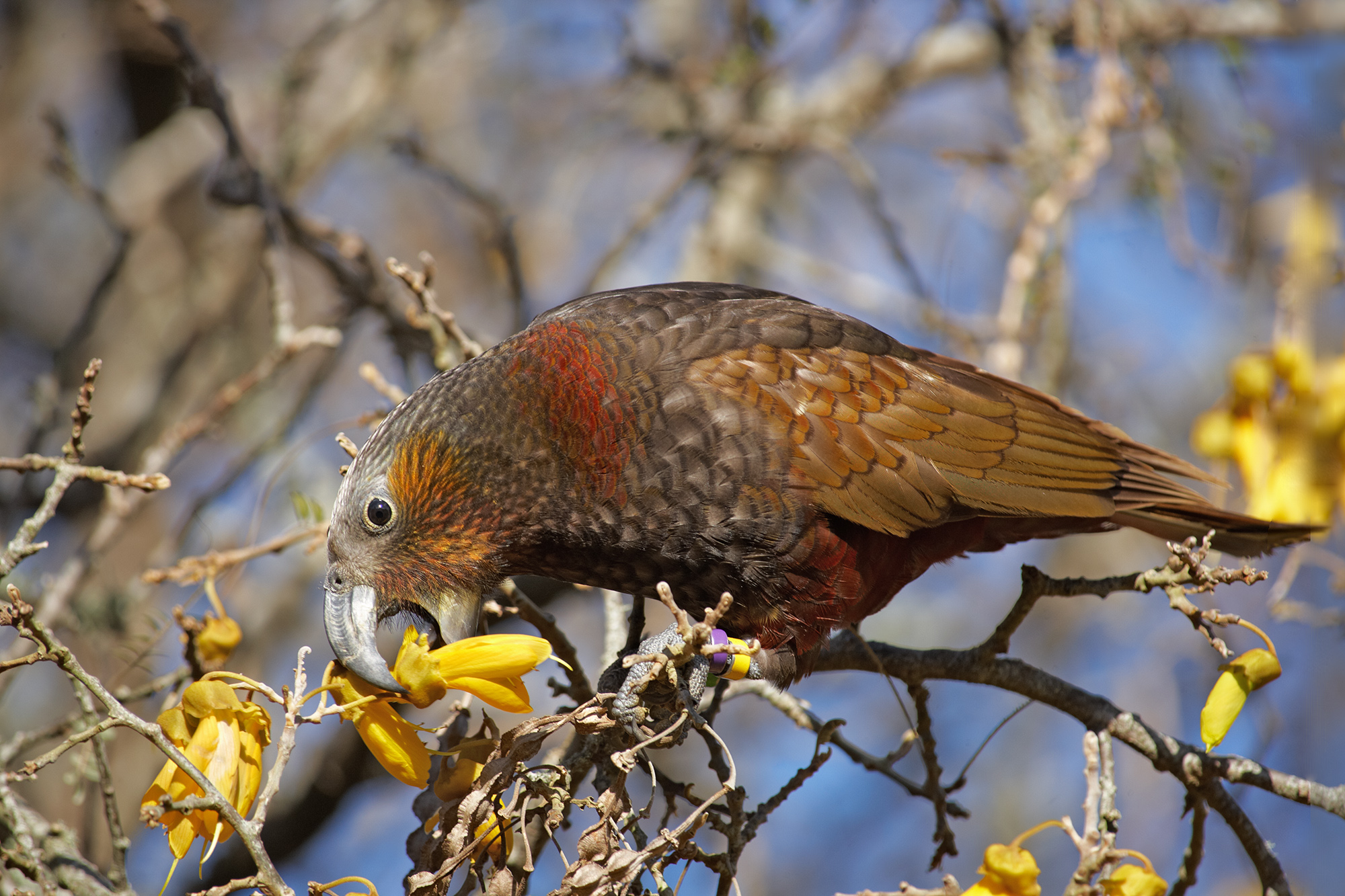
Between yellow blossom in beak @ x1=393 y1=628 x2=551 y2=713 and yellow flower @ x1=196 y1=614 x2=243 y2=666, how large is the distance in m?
0.58

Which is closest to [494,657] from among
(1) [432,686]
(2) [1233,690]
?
(1) [432,686]

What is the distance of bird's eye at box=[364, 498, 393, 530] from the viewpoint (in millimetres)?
2719

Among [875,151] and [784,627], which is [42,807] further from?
[875,151]

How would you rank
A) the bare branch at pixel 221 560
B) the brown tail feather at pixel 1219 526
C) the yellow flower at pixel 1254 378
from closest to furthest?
the bare branch at pixel 221 560 → the brown tail feather at pixel 1219 526 → the yellow flower at pixel 1254 378

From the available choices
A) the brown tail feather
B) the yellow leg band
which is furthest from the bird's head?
the brown tail feather

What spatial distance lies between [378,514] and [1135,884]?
191 centimetres

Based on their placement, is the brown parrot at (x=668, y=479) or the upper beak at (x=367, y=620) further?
the brown parrot at (x=668, y=479)

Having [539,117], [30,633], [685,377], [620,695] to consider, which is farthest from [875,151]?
[30,633]

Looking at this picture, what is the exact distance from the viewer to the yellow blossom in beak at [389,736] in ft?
7.04

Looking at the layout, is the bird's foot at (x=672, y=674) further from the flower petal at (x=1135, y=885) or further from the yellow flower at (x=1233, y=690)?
the yellow flower at (x=1233, y=690)

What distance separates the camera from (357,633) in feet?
8.48

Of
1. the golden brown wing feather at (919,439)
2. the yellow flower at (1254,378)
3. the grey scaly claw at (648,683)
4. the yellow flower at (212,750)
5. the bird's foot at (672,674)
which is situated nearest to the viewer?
the yellow flower at (212,750)

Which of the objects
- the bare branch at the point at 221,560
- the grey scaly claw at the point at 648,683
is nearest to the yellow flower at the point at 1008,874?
the grey scaly claw at the point at 648,683

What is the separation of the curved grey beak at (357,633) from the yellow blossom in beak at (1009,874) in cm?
Answer: 123
